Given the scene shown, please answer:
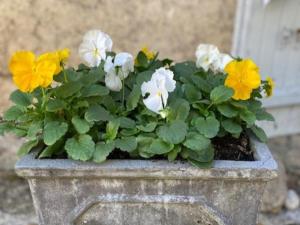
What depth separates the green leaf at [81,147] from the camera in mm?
1070

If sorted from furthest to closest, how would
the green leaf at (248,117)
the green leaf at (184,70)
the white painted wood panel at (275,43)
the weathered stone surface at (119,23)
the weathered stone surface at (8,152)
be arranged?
the weathered stone surface at (8,152) → the white painted wood panel at (275,43) → the weathered stone surface at (119,23) → the green leaf at (184,70) → the green leaf at (248,117)

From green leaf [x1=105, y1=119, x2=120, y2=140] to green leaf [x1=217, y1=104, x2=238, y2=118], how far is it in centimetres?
26

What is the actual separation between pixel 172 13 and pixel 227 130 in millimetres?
1092

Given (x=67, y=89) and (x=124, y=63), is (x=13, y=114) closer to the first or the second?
(x=67, y=89)

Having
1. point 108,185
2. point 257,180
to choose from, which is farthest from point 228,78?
point 108,185

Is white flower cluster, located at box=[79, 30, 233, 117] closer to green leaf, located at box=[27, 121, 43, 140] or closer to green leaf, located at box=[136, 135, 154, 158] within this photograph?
green leaf, located at box=[136, 135, 154, 158]

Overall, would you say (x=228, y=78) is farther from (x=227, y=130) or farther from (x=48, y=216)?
(x=48, y=216)

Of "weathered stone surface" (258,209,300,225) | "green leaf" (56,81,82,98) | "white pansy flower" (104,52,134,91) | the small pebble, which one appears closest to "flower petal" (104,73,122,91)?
"white pansy flower" (104,52,134,91)

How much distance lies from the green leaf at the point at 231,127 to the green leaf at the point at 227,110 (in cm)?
3

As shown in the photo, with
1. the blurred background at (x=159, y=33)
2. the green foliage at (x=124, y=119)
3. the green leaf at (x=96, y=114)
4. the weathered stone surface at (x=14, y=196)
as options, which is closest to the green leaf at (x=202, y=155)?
the green foliage at (x=124, y=119)

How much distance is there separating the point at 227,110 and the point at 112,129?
0.96 ft

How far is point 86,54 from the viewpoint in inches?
49.7

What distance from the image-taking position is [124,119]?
116cm

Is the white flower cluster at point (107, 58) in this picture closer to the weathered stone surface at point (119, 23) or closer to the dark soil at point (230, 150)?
the dark soil at point (230, 150)
